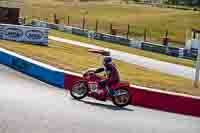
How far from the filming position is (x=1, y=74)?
19.8 metres

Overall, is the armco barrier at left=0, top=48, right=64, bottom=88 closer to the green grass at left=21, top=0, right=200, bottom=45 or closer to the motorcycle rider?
the motorcycle rider

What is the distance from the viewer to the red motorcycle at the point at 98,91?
1527cm

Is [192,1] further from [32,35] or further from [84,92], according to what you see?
[84,92]

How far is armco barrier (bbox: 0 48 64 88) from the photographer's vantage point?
59.0ft

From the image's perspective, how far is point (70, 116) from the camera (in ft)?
43.0

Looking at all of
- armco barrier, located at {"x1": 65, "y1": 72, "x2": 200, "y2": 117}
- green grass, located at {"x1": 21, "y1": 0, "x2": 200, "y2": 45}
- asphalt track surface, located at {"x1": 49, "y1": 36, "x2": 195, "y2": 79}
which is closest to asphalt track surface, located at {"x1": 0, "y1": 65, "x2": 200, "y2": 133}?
armco barrier, located at {"x1": 65, "y1": 72, "x2": 200, "y2": 117}

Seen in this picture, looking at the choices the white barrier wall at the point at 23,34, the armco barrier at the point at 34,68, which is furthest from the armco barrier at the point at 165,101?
the white barrier wall at the point at 23,34

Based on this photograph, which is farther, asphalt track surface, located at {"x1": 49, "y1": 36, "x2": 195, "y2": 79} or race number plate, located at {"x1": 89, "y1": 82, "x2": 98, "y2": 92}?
asphalt track surface, located at {"x1": 49, "y1": 36, "x2": 195, "y2": 79}

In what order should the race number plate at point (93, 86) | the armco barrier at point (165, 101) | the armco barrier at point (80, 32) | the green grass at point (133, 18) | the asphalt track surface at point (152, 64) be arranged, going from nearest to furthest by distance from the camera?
the armco barrier at point (165, 101)
the race number plate at point (93, 86)
the asphalt track surface at point (152, 64)
the armco barrier at point (80, 32)
the green grass at point (133, 18)

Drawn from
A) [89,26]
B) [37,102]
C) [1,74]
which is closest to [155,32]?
[89,26]

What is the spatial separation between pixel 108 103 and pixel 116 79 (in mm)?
878

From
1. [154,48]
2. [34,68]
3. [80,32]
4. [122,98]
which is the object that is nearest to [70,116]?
[122,98]

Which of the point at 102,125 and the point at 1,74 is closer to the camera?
the point at 102,125

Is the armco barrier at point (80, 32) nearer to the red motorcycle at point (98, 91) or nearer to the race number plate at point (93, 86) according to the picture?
the red motorcycle at point (98, 91)
